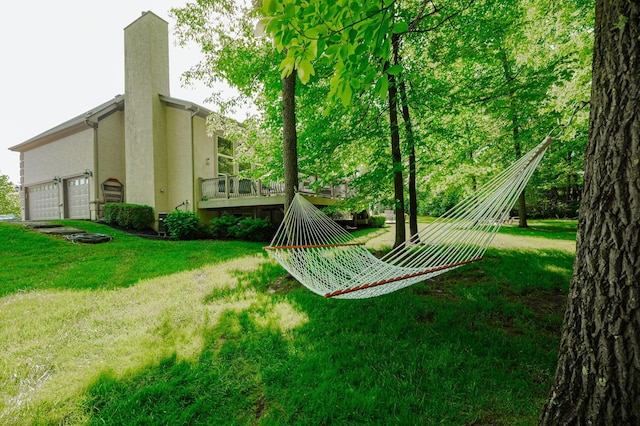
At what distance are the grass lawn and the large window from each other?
21.0 feet

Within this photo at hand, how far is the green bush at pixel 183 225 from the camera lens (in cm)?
747

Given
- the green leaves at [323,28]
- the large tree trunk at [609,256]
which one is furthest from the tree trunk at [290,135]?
the large tree trunk at [609,256]

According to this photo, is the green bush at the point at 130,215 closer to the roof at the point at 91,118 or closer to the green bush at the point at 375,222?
the roof at the point at 91,118

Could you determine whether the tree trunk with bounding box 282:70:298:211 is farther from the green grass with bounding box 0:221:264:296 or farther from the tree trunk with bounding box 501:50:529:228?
the tree trunk with bounding box 501:50:529:228

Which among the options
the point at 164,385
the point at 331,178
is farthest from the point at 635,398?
the point at 331,178

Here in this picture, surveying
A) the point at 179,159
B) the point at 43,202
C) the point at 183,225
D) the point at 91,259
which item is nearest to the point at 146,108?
the point at 179,159

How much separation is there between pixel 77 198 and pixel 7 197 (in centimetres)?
2012

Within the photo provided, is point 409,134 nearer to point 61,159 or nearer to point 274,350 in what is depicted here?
point 274,350

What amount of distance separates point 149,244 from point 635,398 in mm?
7505

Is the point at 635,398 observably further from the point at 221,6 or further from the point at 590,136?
the point at 221,6

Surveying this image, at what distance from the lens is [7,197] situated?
22328 millimetres

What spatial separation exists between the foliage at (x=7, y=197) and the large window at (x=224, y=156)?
23.7 meters

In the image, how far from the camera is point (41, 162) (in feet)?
37.7

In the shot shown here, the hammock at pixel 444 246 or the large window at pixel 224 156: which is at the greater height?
the large window at pixel 224 156
